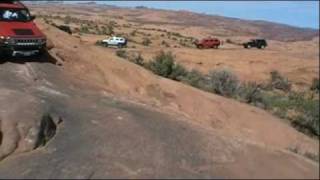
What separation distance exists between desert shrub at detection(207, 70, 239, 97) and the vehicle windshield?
635 centimetres

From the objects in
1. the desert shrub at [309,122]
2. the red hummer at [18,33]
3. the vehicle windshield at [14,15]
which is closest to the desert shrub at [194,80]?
the red hummer at [18,33]

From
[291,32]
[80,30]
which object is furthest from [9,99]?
[291,32]

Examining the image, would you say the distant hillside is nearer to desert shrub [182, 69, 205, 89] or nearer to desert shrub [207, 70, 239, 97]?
desert shrub [182, 69, 205, 89]

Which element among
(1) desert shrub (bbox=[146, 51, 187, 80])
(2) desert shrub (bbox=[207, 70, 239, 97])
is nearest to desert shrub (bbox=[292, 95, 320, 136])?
(2) desert shrub (bbox=[207, 70, 239, 97])

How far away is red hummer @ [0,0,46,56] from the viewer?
65.7 feet

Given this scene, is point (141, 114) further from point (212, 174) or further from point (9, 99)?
point (212, 174)

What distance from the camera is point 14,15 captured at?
843 inches

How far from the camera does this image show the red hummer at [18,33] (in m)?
20.0

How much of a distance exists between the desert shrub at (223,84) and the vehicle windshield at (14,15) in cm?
635

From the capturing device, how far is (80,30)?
72438mm

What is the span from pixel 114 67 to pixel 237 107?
511 cm

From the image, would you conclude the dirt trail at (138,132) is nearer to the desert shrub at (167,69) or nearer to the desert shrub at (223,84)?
the desert shrub at (223,84)

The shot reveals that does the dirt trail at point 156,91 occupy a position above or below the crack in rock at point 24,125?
below

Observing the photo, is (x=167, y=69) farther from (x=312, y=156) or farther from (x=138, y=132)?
(x=312, y=156)
